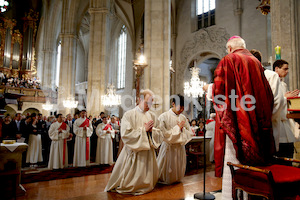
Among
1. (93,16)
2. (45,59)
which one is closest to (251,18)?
(93,16)

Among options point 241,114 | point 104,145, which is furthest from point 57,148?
point 241,114

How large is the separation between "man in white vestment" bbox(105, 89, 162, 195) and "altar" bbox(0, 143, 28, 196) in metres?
1.80

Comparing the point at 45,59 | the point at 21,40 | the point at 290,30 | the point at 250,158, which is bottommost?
the point at 250,158

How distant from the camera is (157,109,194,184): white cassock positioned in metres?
4.70

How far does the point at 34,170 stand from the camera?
7.20 meters

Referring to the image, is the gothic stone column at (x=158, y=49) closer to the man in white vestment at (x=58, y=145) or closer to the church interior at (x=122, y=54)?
the church interior at (x=122, y=54)

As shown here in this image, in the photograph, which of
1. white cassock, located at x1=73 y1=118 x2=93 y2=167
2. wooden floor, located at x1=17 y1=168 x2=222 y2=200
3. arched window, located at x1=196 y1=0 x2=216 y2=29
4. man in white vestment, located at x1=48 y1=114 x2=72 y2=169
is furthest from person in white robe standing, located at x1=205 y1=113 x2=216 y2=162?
arched window, located at x1=196 y1=0 x2=216 y2=29

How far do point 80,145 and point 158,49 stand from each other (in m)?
4.20

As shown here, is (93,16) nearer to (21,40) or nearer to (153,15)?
(153,15)

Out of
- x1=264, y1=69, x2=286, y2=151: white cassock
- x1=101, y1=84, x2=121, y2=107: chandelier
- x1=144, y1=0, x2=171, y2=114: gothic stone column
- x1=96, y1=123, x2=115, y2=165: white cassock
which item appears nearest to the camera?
x1=264, y1=69, x2=286, y2=151: white cassock

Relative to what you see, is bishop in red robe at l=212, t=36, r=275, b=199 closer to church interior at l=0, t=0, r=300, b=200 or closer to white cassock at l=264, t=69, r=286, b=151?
white cassock at l=264, t=69, r=286, b=151

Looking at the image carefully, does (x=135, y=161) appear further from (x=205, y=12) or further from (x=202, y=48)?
(x=205, y=12)

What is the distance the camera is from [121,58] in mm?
24250

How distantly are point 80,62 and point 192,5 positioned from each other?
17964 mm
